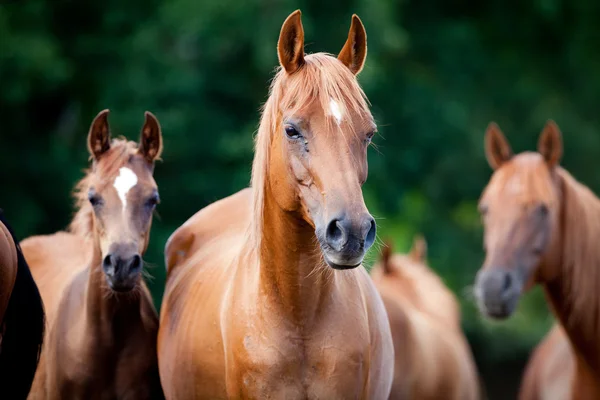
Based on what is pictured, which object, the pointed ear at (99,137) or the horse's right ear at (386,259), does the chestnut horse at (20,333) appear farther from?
the horse's right ear at (386,259)

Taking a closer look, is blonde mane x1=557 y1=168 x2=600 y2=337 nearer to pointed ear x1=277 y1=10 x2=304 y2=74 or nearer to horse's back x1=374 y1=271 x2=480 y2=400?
horse's back x1=374 y1=271 x2=480 y2=400

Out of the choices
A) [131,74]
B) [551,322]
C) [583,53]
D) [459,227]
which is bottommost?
[551,322]

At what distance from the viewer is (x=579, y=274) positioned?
6219 millimetres

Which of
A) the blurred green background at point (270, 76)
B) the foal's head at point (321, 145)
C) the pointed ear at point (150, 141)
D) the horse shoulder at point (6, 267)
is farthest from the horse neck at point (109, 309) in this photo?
the blurred green background at point (270, 76)

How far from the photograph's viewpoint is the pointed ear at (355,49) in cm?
429

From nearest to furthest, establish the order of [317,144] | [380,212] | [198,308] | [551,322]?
1. [317,144]
2. [198,308]
3. [380,212]
4. [551,322]

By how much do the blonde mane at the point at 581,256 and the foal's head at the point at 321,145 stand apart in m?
2.66

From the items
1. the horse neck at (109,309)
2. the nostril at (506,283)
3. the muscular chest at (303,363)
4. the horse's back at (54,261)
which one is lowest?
the nostril at (506,283)

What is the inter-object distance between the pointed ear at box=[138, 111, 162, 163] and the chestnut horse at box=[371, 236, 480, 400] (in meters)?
1.81

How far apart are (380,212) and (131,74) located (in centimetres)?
443

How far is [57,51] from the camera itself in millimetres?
13688

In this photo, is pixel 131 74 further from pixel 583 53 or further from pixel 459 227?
pixel 583 53

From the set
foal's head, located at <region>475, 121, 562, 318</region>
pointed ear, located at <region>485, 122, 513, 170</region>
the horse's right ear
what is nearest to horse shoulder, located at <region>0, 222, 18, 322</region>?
foal's head, located at <region>475, 121, 562, 318</region>

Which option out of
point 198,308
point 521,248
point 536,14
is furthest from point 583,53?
point 198,308
